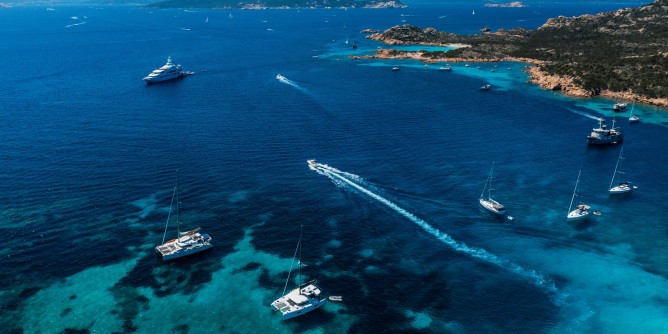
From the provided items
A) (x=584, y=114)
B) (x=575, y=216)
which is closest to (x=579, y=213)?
(x=575, y=216)

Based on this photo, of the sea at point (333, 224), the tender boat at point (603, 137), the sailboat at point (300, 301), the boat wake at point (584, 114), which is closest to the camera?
the sailboat at point (300, 301)

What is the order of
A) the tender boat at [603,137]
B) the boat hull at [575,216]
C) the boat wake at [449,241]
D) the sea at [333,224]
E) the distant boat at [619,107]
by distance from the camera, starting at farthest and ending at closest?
the distant boat at [619,107]
the tender boat at [603,137]
the boat hull at [575,216]
the boat wake at [449,241]
the sea at [333,224]

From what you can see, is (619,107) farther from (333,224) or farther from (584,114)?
(333,224)

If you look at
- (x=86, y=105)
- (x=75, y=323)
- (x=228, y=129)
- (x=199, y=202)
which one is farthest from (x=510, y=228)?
(x=86, y=105)

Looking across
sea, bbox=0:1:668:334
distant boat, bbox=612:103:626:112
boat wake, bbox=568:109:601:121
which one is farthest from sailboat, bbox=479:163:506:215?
distant boat, bbox=612:103:626:112

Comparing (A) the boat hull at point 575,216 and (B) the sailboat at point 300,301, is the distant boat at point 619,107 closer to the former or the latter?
(A) the boat hull at point 575,216

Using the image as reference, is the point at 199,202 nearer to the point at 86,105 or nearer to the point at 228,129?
the point at 228,129

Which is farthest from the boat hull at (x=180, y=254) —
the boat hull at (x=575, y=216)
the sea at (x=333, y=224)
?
the boat hull at (x=575, y=216)
